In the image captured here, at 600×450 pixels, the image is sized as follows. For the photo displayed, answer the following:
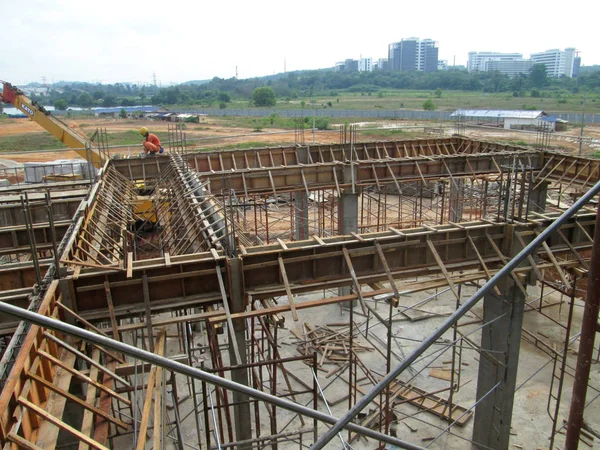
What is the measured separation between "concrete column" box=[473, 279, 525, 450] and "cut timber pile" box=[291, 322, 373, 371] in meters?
4.35

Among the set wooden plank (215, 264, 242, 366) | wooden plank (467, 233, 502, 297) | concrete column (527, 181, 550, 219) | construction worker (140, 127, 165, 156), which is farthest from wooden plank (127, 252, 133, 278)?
concrete column (527, 181, 550, 219)

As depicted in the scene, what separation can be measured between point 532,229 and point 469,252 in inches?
52.6

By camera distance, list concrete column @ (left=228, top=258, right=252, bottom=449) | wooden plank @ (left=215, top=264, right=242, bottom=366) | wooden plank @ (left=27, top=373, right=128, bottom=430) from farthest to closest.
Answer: concrete column @ (left=228, top=258, right=252, bottom=449)
wooden plank @ (left=215, top=264, right=242, bottom=366)
wooden plank @ (left=27, top=373, right=128, bottom=430)

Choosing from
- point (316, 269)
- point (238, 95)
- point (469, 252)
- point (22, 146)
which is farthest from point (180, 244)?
point (238, 95)

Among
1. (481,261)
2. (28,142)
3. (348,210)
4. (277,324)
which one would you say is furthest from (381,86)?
(277,324)

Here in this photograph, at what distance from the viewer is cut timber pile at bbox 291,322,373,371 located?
47.1 feet

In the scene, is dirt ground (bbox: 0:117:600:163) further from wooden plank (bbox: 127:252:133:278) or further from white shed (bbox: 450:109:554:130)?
wooden plank (bbox: 127:252:133:278)

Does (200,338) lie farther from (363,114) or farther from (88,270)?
(363,114)

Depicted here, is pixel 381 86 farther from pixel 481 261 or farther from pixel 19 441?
pixel 19 441

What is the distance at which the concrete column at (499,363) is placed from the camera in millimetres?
9891

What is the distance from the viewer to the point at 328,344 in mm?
15039

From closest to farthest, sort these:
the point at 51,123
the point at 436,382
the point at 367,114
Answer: the point at 436,382, the point at 51,123, the point at 367,114

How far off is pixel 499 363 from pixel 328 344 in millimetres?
6030

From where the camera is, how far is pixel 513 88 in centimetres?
12088
